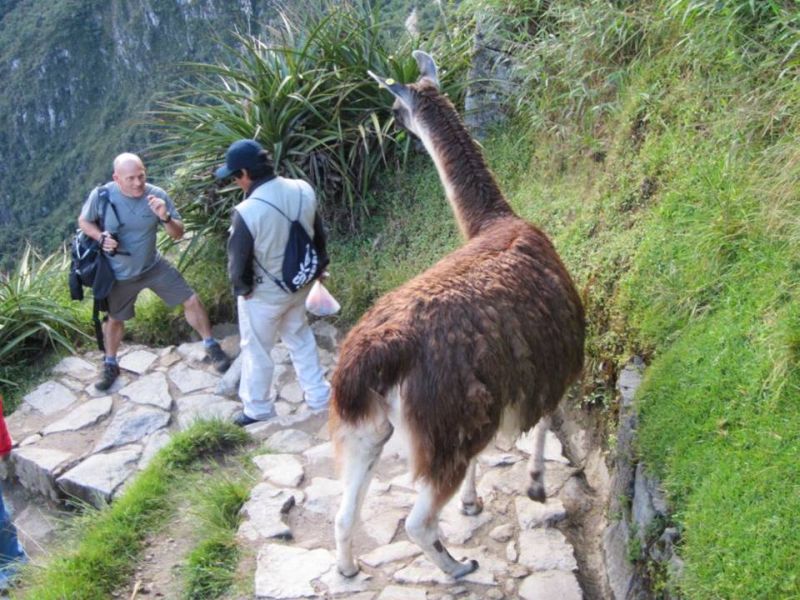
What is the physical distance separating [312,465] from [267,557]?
98cm

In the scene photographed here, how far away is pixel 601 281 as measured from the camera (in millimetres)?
4676

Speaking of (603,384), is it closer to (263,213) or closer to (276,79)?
(263,213)

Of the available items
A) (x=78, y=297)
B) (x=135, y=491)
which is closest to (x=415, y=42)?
(x=78, y=297)

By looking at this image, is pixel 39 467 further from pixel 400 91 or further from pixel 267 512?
pixel 400 91

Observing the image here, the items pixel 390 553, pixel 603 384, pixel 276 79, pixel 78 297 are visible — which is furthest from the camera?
pixel 276 79

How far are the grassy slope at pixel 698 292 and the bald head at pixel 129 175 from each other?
194 centimetres

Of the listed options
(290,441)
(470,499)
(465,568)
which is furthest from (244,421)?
(465,568)

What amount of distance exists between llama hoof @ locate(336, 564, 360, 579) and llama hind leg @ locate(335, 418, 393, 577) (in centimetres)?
25

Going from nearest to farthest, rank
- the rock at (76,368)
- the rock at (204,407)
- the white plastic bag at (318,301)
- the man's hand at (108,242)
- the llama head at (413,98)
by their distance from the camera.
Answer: the llama head at (413,98)
the white plastic bag at (318,301)
the man's hand at (108,242)
the rock at (204,407)
the rock at (76,368)

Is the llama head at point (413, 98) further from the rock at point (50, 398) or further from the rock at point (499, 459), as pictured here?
the rock at point (50, 398)

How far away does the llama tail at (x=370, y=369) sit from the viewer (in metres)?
3.04

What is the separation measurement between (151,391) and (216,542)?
2648mm

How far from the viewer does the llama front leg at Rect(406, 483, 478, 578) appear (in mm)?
3135

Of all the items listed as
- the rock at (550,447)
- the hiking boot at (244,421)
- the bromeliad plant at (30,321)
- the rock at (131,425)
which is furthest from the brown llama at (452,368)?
the bromeliad plant at (30,321)
